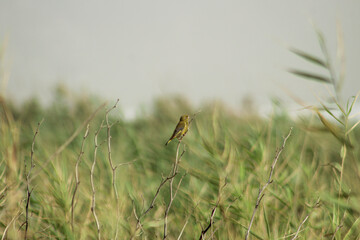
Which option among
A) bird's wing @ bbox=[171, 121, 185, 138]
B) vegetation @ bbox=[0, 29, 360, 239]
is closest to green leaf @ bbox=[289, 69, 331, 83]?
vegetation @ bbox=[0, 29, 360, 239]

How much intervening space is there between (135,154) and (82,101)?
16.8 ft

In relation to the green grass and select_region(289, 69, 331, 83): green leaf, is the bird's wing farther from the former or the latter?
select_region(289, 69, 331, 83): green leaf

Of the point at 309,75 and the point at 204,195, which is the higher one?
the point at 309,75

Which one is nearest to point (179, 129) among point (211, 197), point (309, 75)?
point (309, 75)

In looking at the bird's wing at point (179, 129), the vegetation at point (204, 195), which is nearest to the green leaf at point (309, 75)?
the vegetation at point (204, 195)

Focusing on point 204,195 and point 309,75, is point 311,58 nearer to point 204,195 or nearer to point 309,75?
point 309,75

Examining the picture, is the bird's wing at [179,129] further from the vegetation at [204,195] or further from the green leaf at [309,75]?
the green leaf at [309,75]

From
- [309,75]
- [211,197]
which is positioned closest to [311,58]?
[309,75]

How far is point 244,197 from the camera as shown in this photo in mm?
1418

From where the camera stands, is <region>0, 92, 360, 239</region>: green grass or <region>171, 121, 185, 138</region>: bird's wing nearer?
<region>171, 121, 185, 138</region>: bird's wing

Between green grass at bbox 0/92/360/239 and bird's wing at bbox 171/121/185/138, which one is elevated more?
bird's wing at bbox 171/121/185/138

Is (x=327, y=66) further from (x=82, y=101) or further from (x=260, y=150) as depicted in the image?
(x=82, y=101)

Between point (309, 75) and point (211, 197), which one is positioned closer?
point (309, 75)

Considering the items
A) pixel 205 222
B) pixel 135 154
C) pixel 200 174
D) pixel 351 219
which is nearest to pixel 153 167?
pixel 135 154
